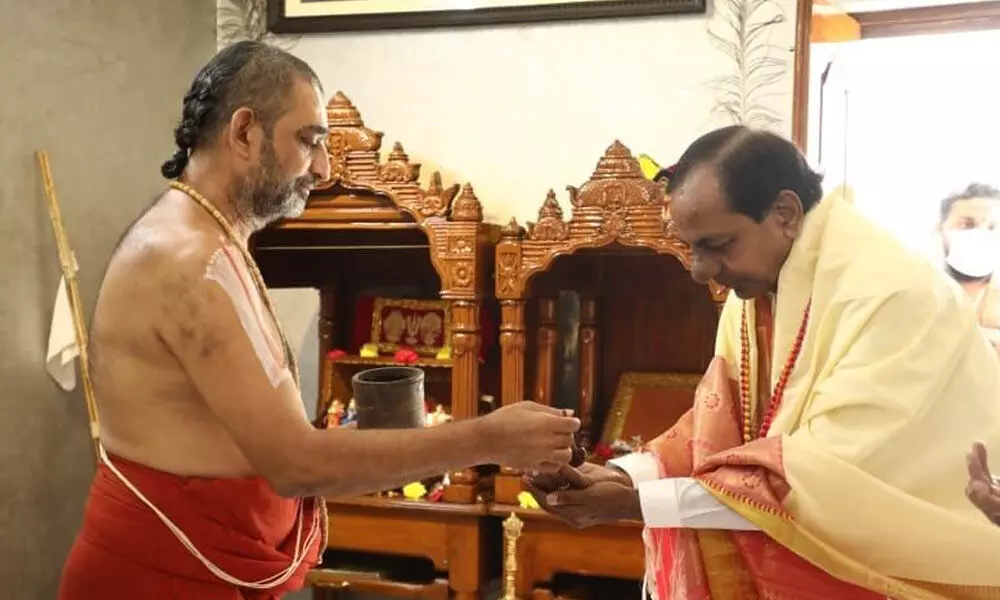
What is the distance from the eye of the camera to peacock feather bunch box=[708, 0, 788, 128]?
2781mm

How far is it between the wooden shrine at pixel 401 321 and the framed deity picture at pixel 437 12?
55cm

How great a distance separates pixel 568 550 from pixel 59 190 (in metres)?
1.79

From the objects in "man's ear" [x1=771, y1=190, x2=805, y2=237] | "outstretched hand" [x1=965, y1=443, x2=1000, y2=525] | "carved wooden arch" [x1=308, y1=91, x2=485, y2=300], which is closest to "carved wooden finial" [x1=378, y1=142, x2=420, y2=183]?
"carved wooden arch" [x1=308, y1=91, x2=485, y2=300]

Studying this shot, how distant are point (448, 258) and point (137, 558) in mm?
1288

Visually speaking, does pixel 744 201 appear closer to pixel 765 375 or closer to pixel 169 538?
pixel 765 375

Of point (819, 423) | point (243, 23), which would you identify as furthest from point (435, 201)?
point (819, 423)

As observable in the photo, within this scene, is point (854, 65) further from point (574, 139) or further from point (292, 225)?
point (292, 225)

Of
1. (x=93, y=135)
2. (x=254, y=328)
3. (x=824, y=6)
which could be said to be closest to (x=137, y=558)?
(x=254, y=328)

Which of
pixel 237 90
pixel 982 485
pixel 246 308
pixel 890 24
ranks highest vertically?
pixel 890 24

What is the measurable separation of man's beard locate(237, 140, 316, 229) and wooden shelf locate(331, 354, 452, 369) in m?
1.26

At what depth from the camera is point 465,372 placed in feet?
8.39

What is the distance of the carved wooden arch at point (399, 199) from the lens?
2.53m

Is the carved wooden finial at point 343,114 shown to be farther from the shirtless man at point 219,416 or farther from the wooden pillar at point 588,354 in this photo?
the shirtless man at point 219,416

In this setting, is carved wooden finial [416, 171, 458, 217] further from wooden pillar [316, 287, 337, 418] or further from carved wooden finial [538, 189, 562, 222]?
wooden pillar [316, 287, 337, 418]
